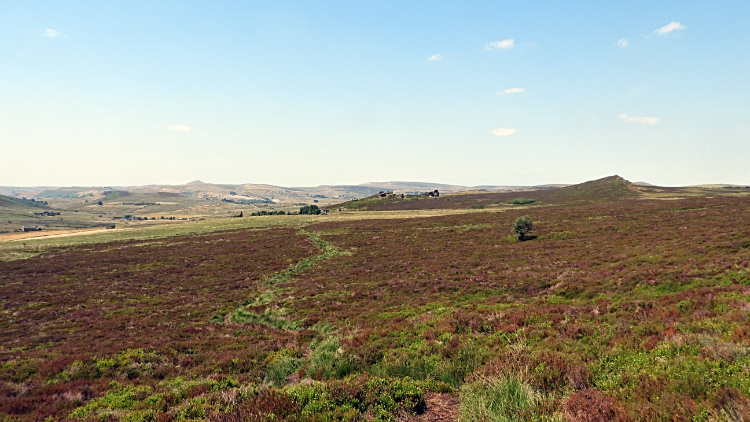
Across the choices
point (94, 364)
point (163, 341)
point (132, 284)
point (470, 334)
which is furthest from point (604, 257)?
point (132, 284)

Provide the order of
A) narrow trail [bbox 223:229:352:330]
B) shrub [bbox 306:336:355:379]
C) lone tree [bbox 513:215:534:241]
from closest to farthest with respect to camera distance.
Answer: shrub [bbox 306:336:355:379] < narrow trail [bbox 223:229:352:330] < lone tree [bbox 513:215:534:241]

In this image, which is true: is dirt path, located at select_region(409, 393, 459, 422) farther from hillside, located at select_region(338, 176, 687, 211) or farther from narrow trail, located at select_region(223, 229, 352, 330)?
hillside, located at select_region(338, 176, 687, 211)

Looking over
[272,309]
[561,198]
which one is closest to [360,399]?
[272,309]

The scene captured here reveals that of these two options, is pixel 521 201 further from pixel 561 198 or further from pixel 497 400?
pixel 497 400

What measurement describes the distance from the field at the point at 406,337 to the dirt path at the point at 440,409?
5cm

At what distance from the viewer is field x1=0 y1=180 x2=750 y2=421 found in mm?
7648

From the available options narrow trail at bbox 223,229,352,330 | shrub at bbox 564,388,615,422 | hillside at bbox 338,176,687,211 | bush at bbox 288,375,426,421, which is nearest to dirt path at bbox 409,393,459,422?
bush at bbox 288,375,426,421

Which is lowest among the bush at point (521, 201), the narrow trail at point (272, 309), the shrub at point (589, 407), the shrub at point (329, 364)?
the narrow trail at point (272, 309)

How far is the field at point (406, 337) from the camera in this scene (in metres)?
7.65

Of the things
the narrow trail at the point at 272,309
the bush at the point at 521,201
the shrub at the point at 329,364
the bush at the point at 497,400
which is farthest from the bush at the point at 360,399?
the bush at the point at 521,201

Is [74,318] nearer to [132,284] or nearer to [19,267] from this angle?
[132,284]

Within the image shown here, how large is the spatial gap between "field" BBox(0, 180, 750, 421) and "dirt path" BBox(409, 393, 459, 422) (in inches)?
2.1

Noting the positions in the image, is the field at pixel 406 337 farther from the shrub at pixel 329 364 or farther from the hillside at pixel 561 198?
the hillside at pixel 561 198

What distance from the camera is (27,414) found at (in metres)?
10.3
